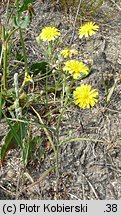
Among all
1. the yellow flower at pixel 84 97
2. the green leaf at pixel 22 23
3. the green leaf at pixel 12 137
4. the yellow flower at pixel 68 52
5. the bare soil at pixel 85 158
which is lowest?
the bare soil at pixel 85 158

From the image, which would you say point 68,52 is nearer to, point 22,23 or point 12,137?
point 22,23

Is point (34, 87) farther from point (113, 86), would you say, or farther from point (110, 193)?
point (110, 193)

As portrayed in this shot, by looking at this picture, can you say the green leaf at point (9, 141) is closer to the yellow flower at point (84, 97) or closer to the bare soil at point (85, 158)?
the bare soil at point (85, 158)

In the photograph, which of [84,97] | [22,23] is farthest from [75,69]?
[22,23]

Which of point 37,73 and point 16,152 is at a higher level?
point 37,73

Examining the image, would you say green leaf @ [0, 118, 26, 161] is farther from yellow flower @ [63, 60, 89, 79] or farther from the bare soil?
yellow flower @ [63, 60, 89, 79]

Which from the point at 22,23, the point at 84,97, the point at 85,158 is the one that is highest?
the point at 22,23

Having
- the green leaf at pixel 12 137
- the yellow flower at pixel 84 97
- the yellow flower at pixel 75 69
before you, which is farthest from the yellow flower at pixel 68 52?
the green leaf at pixel 12 137

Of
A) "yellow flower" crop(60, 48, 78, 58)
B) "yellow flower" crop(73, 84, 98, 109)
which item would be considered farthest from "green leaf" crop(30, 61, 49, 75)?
"yellow flower" crop(73, 84, 98, 109)

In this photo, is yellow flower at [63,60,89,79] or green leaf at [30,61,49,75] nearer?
yellow flower at [63,60,89,79]

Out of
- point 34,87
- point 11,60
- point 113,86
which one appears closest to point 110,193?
point 113,86

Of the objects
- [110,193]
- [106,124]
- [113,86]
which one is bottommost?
[110,193]
